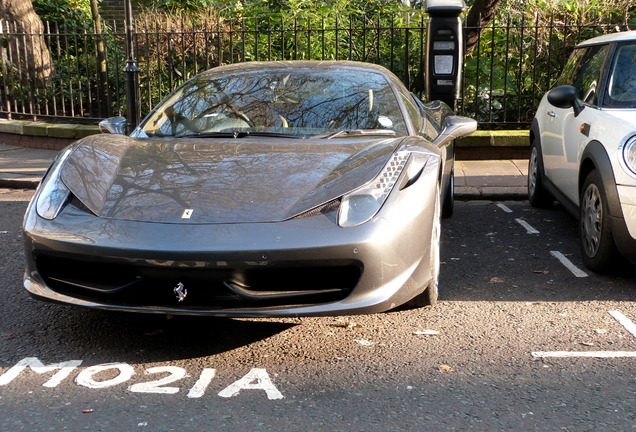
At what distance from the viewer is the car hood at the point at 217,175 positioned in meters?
3.65

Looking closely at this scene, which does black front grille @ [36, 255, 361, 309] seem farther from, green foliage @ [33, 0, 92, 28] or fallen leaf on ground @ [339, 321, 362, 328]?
→ green foliage @ [33, 0, 92, 28]

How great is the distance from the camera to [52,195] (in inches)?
154

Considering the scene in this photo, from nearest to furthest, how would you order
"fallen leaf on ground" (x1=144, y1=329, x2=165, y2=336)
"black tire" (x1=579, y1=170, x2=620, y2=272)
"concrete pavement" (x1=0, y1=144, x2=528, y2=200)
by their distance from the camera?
"fallen leaf on ground" (x1=144, y1=329, x2=165, y2=336) → "black tire" (x1=579, y1=170, x2=620, y2=272) → "concrete pavement" (x1=0, y1=144, x2=528, y2=200)

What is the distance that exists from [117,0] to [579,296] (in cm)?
1704

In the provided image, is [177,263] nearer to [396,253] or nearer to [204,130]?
[396,253]

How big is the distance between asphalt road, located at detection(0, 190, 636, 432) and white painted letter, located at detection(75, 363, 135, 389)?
0.04ft

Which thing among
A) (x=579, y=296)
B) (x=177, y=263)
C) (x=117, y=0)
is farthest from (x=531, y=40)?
(x=117, y=0)

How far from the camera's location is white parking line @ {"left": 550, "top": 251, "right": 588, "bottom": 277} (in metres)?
5.17

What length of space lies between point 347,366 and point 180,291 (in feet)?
2.70

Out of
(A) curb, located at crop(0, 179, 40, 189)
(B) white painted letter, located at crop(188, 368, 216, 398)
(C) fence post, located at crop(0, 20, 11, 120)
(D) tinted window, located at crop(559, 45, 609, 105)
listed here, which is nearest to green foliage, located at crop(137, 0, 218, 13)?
(C) fence post, located at crop(0, 20, 11, 120)

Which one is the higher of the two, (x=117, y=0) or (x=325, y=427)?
(x=117, y=0)

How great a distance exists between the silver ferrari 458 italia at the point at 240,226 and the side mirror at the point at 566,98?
167 centimetres

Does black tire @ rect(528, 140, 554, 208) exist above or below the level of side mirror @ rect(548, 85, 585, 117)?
below

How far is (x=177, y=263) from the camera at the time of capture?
341 centimetres
